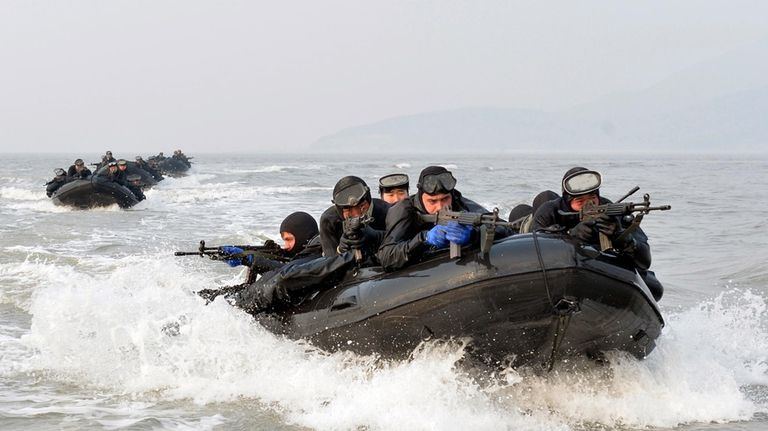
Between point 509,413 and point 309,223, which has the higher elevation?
point 309,223

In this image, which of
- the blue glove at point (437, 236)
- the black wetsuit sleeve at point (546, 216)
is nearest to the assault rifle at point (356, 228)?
the blue glove at point (437, 236)

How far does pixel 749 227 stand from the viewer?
17828 mm

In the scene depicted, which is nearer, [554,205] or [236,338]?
[554,205]

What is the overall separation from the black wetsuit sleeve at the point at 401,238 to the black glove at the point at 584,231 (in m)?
0.93

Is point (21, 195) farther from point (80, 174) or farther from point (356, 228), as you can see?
point (356, 228)

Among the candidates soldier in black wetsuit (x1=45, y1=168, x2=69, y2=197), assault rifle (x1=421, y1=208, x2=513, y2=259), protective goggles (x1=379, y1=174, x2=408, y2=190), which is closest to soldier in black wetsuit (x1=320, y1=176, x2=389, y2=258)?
assault rifle (x1=421, y1=208, x2=513, y2=259)

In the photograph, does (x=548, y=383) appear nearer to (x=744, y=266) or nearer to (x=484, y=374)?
(x=484, y=374)

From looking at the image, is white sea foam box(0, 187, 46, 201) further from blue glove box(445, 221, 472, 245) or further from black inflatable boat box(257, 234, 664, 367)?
blue glove box(445, 221, 472, 245)

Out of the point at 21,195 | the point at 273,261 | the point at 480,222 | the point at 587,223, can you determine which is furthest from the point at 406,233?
the point at 21,195

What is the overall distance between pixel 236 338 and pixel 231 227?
1214cm

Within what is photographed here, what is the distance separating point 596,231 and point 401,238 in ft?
4.05

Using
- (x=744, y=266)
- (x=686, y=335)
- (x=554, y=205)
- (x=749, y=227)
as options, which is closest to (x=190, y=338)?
(x=554, y=205)

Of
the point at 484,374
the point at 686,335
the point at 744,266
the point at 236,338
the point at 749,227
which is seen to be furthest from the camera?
the point at 749,227

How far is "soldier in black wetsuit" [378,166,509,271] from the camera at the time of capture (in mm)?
5559
